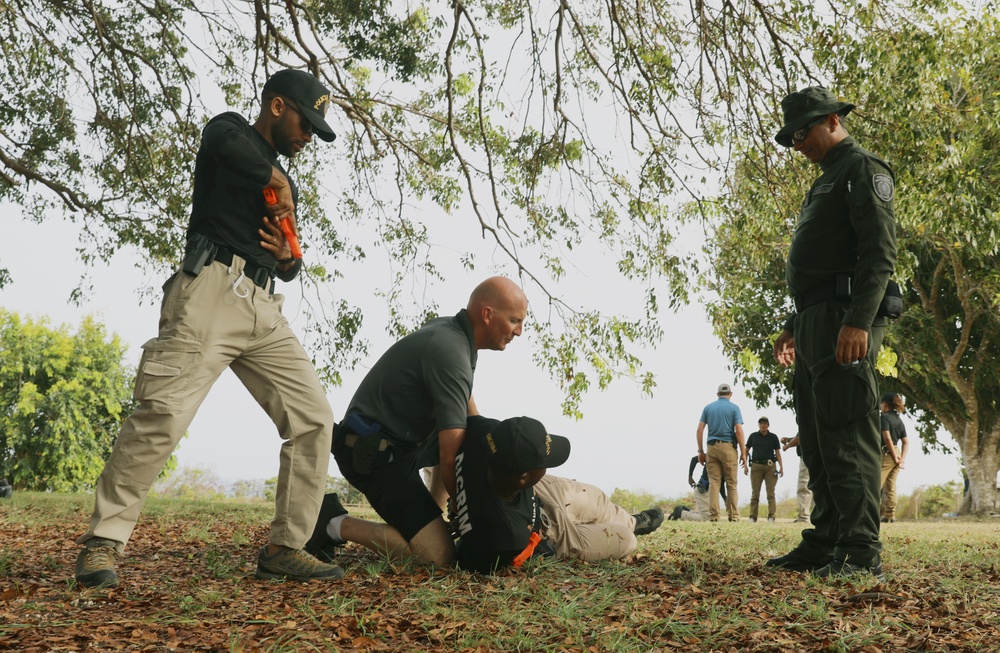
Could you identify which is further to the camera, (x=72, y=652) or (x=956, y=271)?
(x=956, y=271)

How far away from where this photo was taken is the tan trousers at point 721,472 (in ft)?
39.3

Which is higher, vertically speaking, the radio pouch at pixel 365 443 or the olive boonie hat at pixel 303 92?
the olive boonie hat at pixel 303 92

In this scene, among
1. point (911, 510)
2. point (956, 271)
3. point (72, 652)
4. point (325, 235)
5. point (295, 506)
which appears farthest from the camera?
point (911, 510)

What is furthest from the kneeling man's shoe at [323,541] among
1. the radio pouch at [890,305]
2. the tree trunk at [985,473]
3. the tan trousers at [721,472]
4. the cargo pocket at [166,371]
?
the tree trunk at [985,473]

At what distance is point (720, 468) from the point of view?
12.2 meters

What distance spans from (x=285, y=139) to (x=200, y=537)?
3296 millimetres

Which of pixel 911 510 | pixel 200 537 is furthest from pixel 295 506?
pixel 911 510

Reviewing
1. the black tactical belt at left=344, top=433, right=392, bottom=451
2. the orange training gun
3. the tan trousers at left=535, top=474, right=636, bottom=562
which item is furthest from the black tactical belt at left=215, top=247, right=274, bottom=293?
the tan trousers at left=535, top=474, right=636, bottom=562

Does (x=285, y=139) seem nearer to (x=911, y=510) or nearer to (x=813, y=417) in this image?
(x=813, y=417)

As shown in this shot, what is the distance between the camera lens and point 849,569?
13.4ft

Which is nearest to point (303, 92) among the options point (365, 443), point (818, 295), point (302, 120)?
point (302, 120)

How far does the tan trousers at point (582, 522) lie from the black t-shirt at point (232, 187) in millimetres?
2008

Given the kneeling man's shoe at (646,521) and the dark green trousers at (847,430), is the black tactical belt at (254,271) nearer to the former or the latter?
the dark green trousers at (847,430)

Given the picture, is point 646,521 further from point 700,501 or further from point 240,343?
point 700,501
